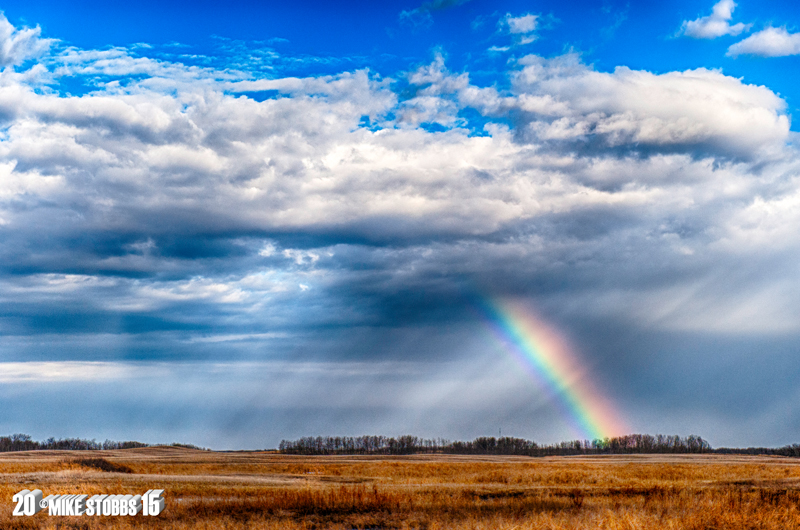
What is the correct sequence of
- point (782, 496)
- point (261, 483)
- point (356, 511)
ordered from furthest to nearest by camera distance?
point (261, 483) < point (782, 496) < point (356, 511)

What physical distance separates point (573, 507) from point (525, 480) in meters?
22.6

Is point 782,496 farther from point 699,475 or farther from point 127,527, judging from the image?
point 699,475

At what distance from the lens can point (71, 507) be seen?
20.1 meters

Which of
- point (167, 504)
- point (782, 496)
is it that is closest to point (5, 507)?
point (167, 504)

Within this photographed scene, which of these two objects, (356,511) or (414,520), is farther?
(356,511)

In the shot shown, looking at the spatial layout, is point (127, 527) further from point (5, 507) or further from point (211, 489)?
point (211, 489)

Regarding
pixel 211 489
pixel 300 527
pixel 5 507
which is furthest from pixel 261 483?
pixel 300 527

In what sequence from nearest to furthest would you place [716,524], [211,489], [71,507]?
[716,524] → [71,507] → [211,489]

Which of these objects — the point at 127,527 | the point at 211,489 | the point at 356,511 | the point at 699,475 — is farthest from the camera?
the point at 699,475

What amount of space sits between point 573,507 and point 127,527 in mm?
16006

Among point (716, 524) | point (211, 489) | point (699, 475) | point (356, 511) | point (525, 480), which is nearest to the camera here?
point (716, 524)

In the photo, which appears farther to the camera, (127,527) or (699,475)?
(699,475)

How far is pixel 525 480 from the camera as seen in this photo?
4588 centimetres

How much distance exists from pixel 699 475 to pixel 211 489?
135 feet
